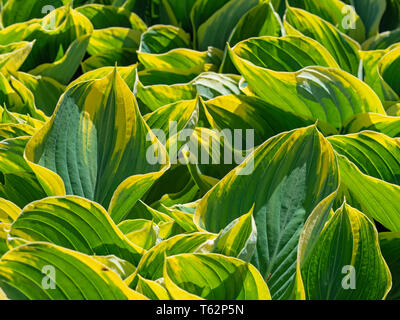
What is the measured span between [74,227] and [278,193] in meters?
0.29

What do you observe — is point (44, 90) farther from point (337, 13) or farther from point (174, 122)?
point (337, 13)

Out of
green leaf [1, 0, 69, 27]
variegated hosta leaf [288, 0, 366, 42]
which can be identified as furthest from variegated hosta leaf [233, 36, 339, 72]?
green leaf [1, 0, 69, 27]

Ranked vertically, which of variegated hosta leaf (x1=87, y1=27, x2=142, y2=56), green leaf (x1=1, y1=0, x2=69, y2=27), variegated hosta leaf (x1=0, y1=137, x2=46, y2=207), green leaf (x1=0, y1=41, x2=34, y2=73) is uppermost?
green leaf (x1=1, y1=0, x2=69, y2=27)

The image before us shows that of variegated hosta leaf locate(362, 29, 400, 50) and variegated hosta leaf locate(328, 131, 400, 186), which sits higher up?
variegated hosta leaf locate(362, 29, 400, 50)

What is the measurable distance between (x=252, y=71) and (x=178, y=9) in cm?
58

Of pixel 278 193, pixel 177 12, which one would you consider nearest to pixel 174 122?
pixel 278 193

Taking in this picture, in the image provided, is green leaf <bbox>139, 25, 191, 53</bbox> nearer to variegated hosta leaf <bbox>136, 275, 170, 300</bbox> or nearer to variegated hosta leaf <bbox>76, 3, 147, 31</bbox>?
variegated hosta leaf <bbox>76, 3, 147, 31</bbox>

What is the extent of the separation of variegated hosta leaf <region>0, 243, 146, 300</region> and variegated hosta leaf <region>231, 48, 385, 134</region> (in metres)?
0.52

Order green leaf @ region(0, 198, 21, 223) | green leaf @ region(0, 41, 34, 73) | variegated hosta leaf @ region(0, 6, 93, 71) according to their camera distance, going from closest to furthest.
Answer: green leaf @ region(0, 198, 21, 223), green leaf @ region(0, 41, 34, 73), variegated hosta leaf @ region(0, 6, 93, 71)

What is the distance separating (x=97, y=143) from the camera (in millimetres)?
970

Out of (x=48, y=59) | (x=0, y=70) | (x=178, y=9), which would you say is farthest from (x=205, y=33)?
(x=0, y=70)

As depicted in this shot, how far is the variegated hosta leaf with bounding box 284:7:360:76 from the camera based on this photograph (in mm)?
1262
